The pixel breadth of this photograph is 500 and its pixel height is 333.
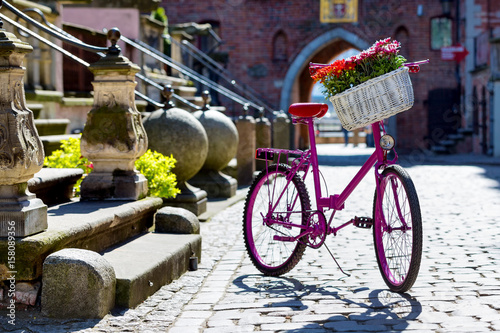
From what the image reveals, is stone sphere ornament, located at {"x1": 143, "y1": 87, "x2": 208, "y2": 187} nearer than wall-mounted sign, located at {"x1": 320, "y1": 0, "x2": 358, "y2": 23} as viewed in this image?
Yes

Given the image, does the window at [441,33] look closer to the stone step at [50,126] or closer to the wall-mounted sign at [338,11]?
the wall-mounted sign at [338,11]

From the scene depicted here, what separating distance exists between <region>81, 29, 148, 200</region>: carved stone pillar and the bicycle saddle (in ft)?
4.96

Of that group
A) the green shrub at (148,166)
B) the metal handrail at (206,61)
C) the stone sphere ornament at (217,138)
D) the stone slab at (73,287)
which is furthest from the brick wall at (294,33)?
the stone slab at (73,287)

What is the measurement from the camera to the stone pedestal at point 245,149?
1288 centimetres

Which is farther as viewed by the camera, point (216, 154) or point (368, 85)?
point (216, 154)

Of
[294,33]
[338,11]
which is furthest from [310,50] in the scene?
[338,11]

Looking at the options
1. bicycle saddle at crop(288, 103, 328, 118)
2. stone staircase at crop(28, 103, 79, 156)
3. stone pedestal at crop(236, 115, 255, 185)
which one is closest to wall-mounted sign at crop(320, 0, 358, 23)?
Answer: stone pedestal at crop(236, 115, 255, 185)

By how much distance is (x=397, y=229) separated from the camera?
4.73 m

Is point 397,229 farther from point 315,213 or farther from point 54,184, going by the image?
point 54,184

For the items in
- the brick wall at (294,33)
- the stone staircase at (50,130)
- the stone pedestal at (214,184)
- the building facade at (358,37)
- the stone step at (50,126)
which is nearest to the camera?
the stone staircase at (50,130)

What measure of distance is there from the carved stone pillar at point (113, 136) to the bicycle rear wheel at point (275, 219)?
1.00 metres

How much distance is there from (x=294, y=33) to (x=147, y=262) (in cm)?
2667

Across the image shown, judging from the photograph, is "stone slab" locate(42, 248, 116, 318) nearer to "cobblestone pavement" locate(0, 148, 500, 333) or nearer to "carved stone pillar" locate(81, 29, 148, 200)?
"cobblestone pavement" locate(0, 148, 500, 333)

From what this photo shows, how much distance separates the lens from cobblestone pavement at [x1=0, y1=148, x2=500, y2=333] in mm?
4070
